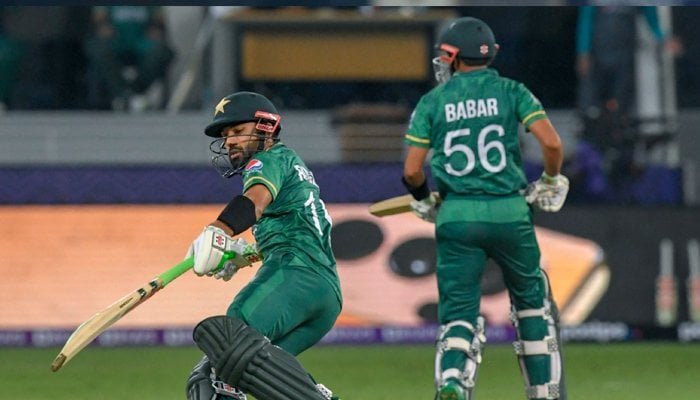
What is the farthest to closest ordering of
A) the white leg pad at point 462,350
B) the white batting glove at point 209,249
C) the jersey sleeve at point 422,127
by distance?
the jersey sleeve at point 422,127 → the white leg pad at point 462,350 → the white batting glove at point 209,249

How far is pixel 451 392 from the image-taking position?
7.52m

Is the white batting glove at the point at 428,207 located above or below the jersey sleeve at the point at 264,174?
below

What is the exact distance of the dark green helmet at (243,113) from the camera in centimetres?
645

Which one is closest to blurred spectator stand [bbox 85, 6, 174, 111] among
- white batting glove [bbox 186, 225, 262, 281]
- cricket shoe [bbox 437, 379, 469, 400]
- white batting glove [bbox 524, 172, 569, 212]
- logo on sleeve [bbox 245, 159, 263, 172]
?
white batting glove [bbox 524, 172, 569, 212]

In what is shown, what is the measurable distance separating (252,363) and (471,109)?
7.53ft

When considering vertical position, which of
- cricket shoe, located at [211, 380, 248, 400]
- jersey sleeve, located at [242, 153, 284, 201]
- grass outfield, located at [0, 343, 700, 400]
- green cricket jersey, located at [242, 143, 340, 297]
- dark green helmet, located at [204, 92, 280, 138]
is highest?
dark green helmet, located at [204, 92, 280, 138]

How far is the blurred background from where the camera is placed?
43.4 feet

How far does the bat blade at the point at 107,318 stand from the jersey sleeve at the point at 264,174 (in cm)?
41

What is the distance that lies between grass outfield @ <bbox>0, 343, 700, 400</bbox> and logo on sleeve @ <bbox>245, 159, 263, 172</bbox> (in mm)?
3697

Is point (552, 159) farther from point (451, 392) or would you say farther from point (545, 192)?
point (451, 392)

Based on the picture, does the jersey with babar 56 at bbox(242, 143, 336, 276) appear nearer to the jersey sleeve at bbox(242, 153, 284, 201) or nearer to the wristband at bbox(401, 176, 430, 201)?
the jersey sleeve at bbox(242, 153, 284, 201)

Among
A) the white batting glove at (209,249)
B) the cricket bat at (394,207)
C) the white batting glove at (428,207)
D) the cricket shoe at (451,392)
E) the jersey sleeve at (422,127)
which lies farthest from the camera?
the cricket bat at (394,207)

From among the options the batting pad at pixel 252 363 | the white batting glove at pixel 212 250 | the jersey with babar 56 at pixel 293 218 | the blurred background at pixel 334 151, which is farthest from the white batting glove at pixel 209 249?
the blurred background at pixel 334 151

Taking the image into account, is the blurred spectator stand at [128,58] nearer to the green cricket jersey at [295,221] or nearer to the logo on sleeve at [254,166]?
the green cricket jersey at [295,221]
